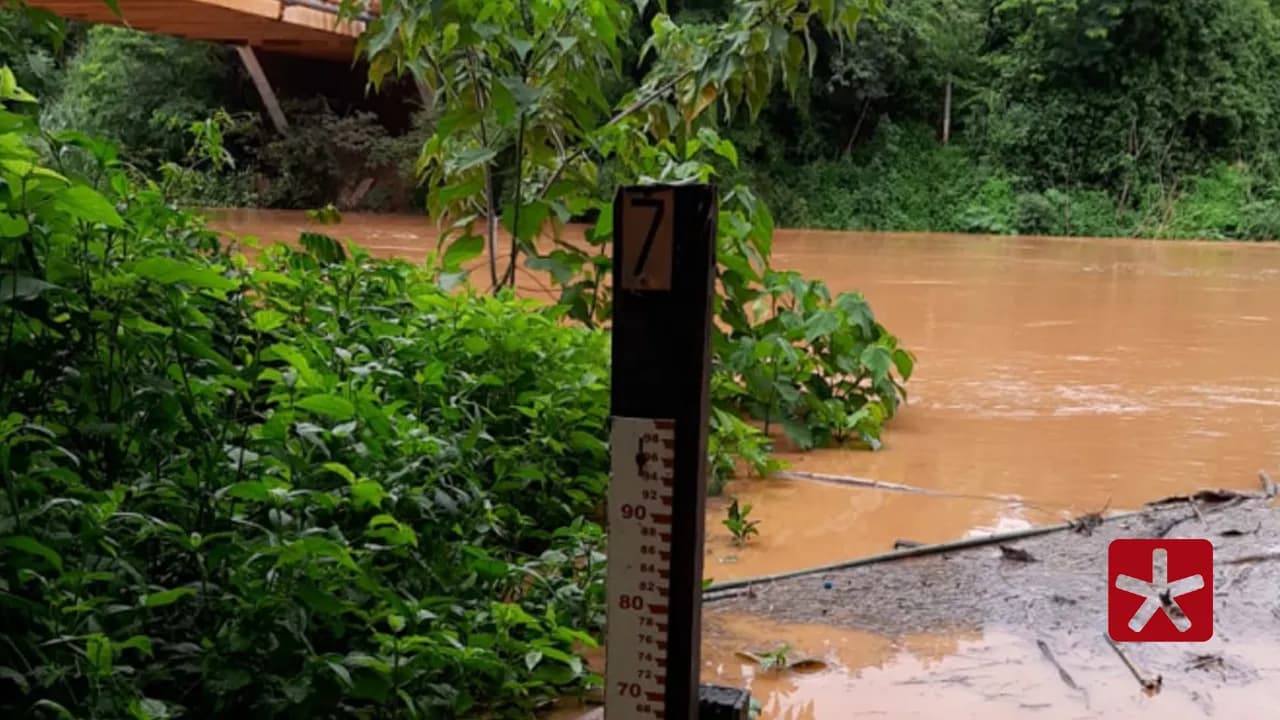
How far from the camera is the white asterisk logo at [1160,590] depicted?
2.52m

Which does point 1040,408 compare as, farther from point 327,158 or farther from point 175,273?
point 327,158

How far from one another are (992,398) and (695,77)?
222 centimetres

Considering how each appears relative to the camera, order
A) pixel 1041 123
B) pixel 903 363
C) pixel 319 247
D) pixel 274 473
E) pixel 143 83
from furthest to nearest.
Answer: pixel 143 83, pixel 1041 123, pixel 903 363, pixel 319 247, pixel 274 473

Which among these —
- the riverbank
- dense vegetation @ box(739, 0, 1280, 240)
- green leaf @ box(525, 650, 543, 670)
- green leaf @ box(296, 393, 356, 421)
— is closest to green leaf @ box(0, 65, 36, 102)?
green leaf @ box(296, 393, 356, 421)

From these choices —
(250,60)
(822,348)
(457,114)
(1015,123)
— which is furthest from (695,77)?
(1015,123)

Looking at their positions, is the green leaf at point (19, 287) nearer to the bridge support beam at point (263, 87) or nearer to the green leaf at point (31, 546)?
the green leaf at point (31, 546)

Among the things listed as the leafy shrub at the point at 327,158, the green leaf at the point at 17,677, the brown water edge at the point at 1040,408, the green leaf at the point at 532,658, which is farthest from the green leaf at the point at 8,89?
the leafy shrub at the point at 327,158

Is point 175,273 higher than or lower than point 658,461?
higher

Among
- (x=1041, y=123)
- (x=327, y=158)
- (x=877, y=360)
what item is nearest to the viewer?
(x=877, y=360)

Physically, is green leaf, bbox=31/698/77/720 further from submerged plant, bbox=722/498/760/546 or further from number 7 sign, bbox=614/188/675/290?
submerged plant, bbox=722/498/760/546

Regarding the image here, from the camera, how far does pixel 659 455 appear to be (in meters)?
1.28

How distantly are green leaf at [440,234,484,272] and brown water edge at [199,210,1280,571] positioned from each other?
619 millimetres

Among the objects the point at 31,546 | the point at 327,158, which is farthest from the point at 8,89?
the point at 327,158

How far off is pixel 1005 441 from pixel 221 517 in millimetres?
3236
